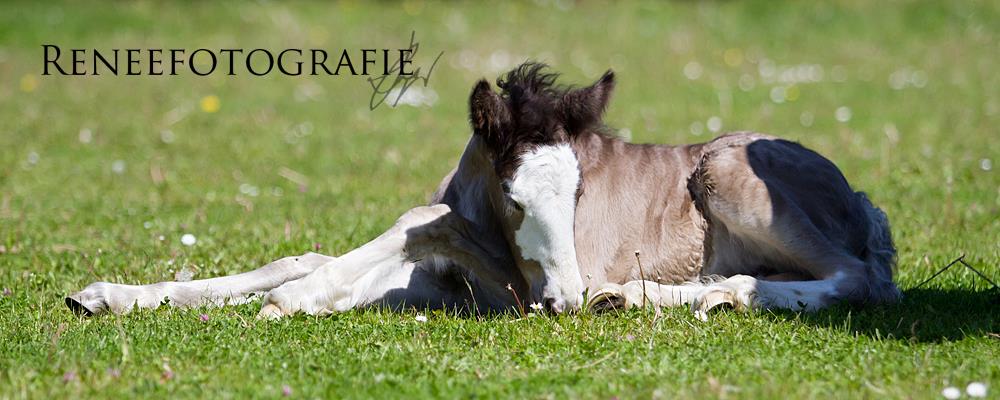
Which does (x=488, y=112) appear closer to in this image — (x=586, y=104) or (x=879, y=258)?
(x=586, y=104)

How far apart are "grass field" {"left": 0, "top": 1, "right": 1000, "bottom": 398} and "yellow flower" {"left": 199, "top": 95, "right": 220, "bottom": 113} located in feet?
0.17

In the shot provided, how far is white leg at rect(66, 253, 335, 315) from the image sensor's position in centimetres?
505

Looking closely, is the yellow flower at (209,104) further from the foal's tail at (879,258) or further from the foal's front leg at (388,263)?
the foal's tail at (879,258)

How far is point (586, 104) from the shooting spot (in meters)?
5.04

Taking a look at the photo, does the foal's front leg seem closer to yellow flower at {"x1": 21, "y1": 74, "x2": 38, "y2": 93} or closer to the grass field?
the grass field

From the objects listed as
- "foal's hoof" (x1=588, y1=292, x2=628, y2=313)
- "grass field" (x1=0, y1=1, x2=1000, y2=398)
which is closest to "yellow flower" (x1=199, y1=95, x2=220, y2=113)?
"grass field" (x1=0, y1=1, x2=1000, y2=398)

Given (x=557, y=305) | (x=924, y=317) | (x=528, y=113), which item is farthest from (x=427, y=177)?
(x=924, y=317)

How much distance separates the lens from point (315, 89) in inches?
549

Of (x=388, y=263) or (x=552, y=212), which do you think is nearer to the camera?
(x=552, y=212)

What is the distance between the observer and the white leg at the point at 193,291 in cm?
505

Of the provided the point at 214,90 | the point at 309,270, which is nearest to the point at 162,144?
the point at 214,90

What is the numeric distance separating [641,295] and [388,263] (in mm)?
1195

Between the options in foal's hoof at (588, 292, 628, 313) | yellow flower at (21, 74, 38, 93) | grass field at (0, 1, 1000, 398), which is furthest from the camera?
yellow flower at (21, 74, 38, 93)

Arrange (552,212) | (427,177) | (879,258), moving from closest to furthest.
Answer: (552,212) → (879,258) → (427,177)
